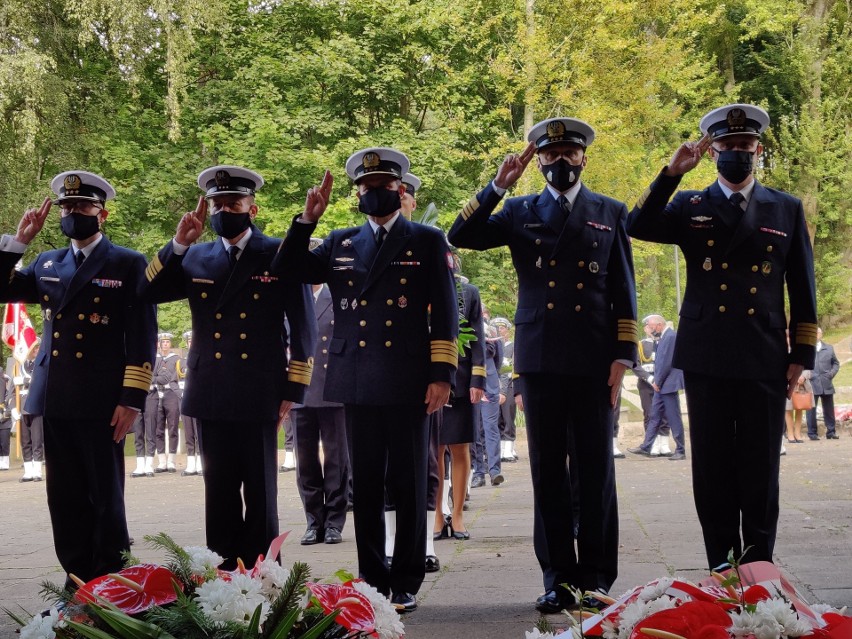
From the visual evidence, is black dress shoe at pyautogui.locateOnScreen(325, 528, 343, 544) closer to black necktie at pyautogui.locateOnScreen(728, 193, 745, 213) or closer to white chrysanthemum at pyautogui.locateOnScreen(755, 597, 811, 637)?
black necktie at pyautogui.locateOnScreen(728, 193, 745, 213)

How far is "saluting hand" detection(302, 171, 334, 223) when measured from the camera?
19.5 ft

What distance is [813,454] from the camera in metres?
19.5

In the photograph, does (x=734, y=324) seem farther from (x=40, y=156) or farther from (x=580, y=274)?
(x=40, y=156)

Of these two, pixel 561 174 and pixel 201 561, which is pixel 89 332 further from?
pixel 201 561

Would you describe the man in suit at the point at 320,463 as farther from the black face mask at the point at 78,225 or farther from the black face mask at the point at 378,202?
the black face mask at the point at 378,202

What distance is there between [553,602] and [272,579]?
412 cm

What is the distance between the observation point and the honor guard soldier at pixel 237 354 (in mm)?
6316

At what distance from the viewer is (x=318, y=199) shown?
19.7 feet

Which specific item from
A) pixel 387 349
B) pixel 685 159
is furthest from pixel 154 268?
pixel 685 159

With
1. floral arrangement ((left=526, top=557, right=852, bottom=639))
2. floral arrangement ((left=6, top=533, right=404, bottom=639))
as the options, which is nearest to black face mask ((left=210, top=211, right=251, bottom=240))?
floral arrangement ((left=6, top=533, right=404, bottom=639))

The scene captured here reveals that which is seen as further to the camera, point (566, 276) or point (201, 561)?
point (566, 276)

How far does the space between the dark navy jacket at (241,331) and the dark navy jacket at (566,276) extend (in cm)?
100

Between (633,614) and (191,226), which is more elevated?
(191,226)

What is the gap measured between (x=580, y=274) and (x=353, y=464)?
4.93 ft
